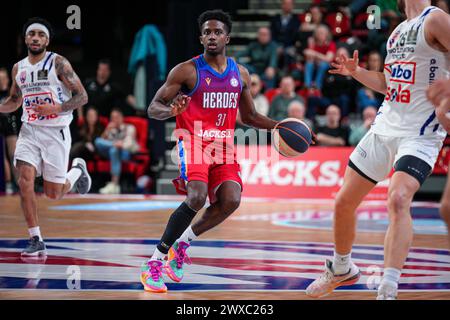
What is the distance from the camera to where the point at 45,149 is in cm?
824

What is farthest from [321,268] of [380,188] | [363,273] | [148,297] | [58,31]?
[58,31]

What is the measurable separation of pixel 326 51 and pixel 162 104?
10.2 m

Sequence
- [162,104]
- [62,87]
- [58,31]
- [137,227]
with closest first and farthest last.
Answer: [162,104] → [62,87] → [137,227] → [58,31]

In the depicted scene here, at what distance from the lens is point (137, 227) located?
1015 centimetres

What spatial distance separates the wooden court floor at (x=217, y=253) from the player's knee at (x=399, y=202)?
2.57 ft

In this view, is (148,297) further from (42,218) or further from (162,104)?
(42,218)

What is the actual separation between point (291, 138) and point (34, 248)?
2677mm

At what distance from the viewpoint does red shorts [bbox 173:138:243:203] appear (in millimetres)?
6188

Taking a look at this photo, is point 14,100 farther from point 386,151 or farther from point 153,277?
point 386,151

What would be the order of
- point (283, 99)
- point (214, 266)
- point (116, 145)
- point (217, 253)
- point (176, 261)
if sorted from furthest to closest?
point (116, 145) → point (283, 99) → point (217, 253) → point (214, 266) → point (176, 261)

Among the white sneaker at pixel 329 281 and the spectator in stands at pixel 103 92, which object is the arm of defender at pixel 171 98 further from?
the spectator in stands at pixel 103 92

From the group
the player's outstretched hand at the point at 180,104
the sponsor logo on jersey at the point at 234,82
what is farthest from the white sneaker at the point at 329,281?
the sponsor logo on jersey at the point at 234,82

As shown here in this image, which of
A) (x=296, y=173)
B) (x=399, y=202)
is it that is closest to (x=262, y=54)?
(x=296, y=173)

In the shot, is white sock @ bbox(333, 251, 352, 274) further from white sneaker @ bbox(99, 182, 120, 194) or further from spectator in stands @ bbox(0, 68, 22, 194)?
white sneaker @ bbox(99, 182, 120, 194)
